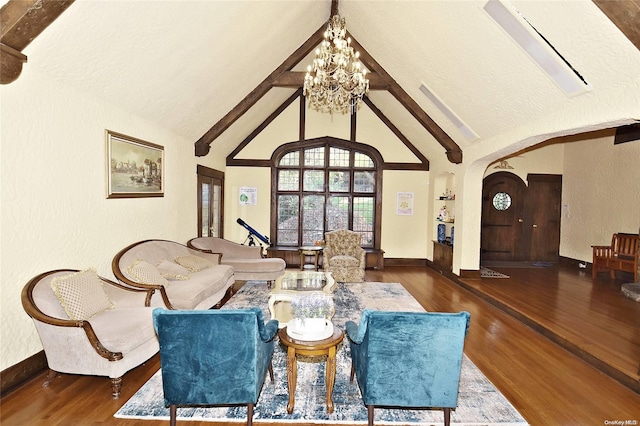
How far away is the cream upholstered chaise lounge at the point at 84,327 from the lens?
2.88 metres

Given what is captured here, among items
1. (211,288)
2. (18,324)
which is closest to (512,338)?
(211,288)

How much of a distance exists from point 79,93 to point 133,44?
778mm

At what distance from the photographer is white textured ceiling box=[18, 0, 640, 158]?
3229 mm

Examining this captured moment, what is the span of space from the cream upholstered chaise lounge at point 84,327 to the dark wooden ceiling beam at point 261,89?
3.97m

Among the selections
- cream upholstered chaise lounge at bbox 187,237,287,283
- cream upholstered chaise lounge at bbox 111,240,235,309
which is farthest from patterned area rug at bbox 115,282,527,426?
cream upholstered chaise lounge at bbox 187,237,287,283

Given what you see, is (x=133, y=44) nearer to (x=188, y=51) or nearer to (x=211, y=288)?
(x=188, y=51)

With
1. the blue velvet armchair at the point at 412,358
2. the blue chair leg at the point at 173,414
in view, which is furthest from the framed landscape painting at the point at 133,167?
the blue velvet armchair at the point at 412,358

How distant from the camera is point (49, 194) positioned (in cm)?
336

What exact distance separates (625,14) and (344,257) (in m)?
5.51

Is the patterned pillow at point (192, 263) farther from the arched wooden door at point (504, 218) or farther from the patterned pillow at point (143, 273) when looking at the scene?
the arched wooden door at point (504, 218)

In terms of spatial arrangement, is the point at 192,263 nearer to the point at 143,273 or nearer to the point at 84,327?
the point at 143,273

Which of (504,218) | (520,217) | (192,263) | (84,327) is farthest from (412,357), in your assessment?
(520,217)

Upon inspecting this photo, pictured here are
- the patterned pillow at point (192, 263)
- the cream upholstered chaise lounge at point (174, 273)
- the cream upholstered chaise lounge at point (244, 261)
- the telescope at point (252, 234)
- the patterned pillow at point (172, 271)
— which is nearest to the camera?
the cream upholstered chaise lounge at point (174, 273)

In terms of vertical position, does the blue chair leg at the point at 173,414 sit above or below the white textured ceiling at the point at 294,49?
below
